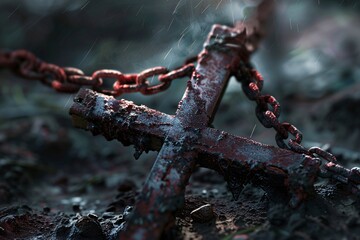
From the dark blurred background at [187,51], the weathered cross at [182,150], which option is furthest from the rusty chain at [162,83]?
the dark blurred background at [187,51]

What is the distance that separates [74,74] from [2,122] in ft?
6.89

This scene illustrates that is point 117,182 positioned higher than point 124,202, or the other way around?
point 117,182

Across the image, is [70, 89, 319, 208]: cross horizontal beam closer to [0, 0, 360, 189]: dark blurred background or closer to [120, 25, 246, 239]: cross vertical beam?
[120, 25, 246, 239]: cross vertical beam

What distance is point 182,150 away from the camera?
189cm

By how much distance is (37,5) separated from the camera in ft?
21.6

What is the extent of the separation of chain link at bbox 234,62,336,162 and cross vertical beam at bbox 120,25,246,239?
0.12m

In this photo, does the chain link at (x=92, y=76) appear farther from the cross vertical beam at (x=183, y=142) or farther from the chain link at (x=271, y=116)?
the chain link at (x=271, y=116)

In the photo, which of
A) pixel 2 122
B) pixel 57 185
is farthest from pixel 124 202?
pixel 2 122

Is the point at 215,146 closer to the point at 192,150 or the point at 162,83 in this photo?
the point at 192,150

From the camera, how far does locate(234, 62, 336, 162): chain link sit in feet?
6.33

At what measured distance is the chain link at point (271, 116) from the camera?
193 cm

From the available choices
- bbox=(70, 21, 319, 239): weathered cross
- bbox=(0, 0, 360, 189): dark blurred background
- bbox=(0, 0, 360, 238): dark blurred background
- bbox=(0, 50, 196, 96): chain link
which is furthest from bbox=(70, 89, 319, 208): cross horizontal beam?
bbox=(0, 0, 360, 189): dark blurred background

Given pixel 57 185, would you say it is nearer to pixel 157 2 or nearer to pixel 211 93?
pixel 211 93

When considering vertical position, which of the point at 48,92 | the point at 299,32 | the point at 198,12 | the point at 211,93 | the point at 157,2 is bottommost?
the point at 211,93
